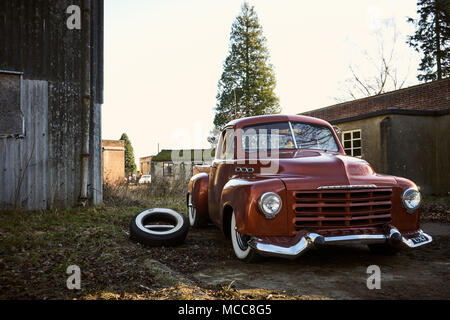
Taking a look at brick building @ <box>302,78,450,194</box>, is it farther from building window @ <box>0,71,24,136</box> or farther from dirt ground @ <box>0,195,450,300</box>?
Answer: building window @ <box>0,71,24,136</box>

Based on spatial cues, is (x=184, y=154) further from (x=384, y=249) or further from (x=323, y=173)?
(x=323, y=173)

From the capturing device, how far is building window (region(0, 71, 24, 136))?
261 inches

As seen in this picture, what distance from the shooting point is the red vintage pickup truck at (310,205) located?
3449 mm

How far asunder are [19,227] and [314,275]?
4208 millimetres

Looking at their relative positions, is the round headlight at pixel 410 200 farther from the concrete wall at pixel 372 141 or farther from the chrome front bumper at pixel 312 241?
the concrete wall at pixel 372 141

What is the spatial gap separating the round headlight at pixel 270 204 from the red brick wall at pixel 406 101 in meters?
13.6

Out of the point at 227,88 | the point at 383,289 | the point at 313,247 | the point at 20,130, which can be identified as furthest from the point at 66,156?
the point at 227,88

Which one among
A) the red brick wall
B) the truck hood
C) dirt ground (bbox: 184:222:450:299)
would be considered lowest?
dirt ground (bbox: 184:222:450:299)

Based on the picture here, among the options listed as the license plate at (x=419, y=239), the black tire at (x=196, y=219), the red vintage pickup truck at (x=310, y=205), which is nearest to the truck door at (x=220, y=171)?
the red vintage pickup truck at (x=310, y=205)

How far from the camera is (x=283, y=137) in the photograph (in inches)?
182

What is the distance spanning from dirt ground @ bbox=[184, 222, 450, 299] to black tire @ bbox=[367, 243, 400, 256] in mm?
69

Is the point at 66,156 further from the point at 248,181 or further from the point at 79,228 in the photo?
the point at 248,181

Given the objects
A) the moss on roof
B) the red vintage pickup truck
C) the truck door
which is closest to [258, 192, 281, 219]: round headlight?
the red vintage pickup truck

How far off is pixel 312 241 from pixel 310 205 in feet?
1.23
